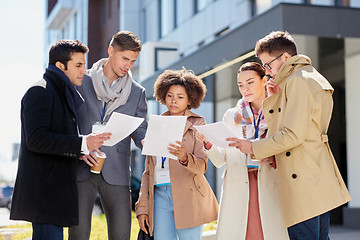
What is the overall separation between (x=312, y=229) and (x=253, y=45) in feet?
21.0

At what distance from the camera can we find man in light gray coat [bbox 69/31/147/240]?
15.6 feet

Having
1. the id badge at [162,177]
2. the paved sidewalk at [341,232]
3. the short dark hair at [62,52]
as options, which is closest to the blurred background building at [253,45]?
the paved sidewalk at [341,232]

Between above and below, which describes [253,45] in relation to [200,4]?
below

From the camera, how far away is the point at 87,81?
16.5 feet

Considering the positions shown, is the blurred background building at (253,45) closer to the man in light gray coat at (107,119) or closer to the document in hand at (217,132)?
the man in light gray coat at (107,119)

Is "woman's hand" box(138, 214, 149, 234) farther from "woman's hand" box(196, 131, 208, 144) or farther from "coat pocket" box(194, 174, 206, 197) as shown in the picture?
"woman's hand" box(196, 131, 208, 144)

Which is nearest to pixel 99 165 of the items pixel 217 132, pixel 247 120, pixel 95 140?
pixel 95 140

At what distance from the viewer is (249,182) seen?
16.3 feet

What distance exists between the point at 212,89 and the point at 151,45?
432 cm

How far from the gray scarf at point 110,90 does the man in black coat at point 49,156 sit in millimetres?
692

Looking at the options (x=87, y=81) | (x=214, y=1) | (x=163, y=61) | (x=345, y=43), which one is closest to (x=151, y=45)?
(x=163, y=61)

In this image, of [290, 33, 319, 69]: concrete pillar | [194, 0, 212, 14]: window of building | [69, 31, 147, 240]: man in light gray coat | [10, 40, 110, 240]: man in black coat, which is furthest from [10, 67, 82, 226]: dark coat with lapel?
[194, 0, 212, 14]: window of building

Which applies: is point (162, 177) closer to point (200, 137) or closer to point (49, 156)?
point (200, 137)

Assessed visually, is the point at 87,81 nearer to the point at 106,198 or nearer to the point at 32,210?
the point at 106,198
